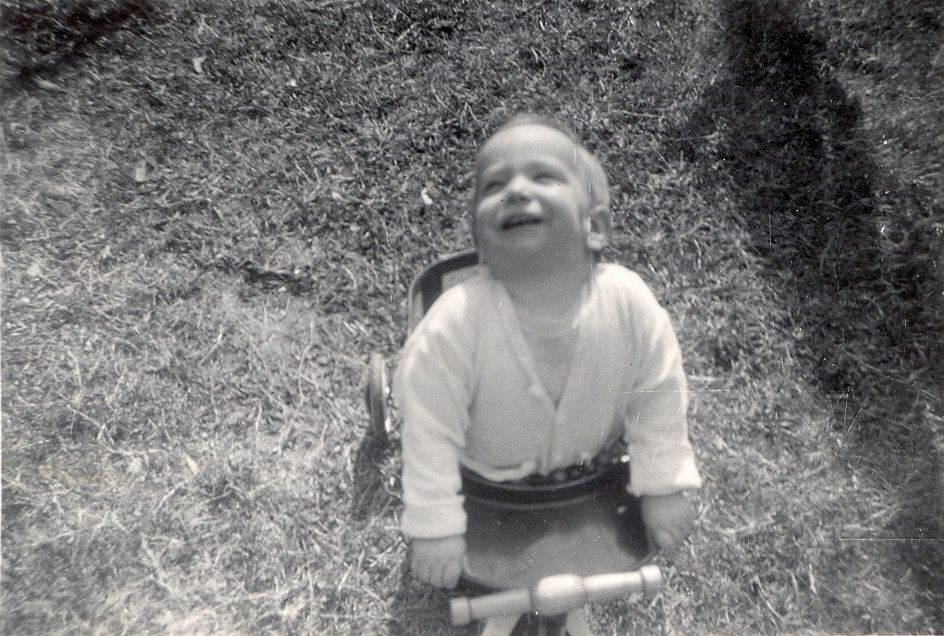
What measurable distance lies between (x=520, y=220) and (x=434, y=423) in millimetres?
339

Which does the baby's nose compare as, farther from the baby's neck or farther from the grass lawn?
the grass lawn

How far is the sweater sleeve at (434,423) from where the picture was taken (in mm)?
1115

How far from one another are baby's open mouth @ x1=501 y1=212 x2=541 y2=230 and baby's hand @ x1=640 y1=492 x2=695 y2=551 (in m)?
0.50

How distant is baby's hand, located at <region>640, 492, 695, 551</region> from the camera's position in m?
1.19

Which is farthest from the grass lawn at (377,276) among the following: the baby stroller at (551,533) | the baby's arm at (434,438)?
the baby's arm at (434,438)

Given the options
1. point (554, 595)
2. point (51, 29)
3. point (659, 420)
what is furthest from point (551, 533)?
point (51, 29)

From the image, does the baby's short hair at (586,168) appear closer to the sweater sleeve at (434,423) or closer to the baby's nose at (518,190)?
the baby's nose at (518,190)

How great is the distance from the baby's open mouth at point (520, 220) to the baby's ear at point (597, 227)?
0.11 metres

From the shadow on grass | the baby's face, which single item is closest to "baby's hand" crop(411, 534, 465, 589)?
the baby's face

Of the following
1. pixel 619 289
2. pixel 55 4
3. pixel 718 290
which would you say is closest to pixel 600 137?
pixel 718 290

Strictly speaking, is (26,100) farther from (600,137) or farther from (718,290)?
(718,290)

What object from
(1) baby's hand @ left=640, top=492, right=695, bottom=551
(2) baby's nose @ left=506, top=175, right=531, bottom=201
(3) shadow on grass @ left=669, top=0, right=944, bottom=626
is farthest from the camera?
(3) shadow on grass @ left=669, top=0, right=944, bottom=626

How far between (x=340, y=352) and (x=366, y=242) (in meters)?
0.29

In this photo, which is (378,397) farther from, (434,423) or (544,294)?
(544,294)
